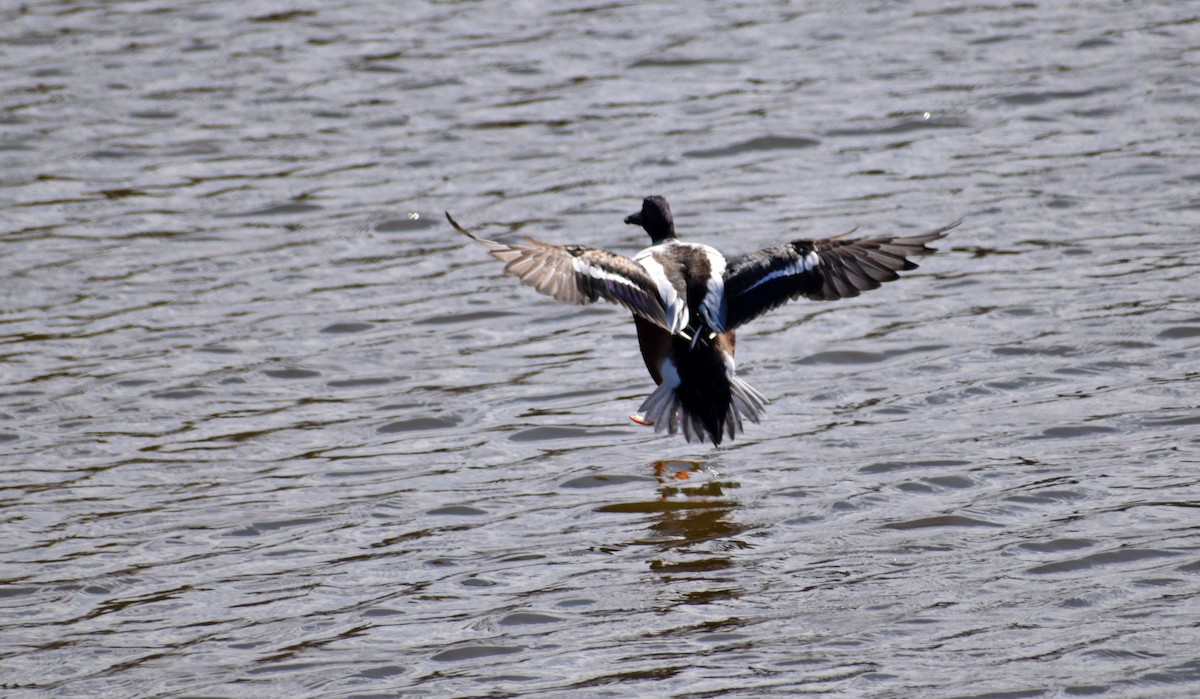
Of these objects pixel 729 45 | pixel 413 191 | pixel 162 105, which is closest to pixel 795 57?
pixel 729 45

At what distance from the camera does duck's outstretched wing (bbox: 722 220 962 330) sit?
715 centimetres

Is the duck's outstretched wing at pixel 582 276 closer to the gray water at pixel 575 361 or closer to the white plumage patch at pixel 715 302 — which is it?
the white plumage patch at pixel 715 302

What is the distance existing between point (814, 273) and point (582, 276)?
1.04 meters

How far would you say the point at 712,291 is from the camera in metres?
7.24

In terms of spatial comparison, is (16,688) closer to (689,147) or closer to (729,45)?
(689,147)

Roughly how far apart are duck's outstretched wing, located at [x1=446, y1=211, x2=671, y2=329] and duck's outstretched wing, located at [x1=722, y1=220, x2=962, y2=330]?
39 cm

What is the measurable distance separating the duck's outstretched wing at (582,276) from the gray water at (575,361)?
762mm

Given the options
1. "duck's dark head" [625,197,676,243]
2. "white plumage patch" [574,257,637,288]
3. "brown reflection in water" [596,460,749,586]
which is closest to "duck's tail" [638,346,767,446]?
"brown reflection in water" [596,460,749,586]

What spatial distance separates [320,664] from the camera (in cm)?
544

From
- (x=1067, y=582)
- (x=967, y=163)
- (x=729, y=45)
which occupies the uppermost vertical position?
(x=729, y=45)

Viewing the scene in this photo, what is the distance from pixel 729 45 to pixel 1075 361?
6.31m

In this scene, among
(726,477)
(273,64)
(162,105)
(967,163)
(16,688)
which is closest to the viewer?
(16,688)

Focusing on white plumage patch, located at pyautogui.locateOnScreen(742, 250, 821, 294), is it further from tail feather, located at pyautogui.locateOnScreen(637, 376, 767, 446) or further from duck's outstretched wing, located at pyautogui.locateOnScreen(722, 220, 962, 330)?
tail feather, located at pyautogui.locateOnScreen(637, 376, 767, 446)

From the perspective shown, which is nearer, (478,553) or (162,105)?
(478,553)
